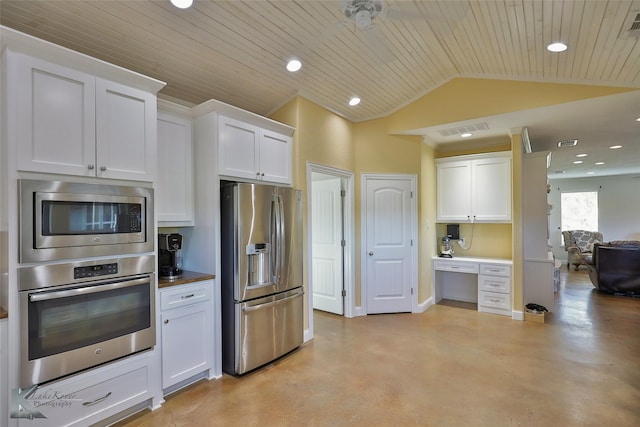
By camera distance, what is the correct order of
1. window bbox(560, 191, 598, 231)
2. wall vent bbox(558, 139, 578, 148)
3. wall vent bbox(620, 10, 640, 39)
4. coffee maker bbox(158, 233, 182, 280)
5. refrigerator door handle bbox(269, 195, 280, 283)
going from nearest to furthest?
wall vent bbox(620, 10, 640, 39) < coffee maker bbox(158, 233, 182, 280) < refrigerator door handle bbox(269, 195, 280, 283) < wall vent bbox(558, 139, 578, 148) < window bbox(560, 191, 598, 231)

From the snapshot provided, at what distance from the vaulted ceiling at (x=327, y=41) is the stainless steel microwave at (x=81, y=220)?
1225 millimetres

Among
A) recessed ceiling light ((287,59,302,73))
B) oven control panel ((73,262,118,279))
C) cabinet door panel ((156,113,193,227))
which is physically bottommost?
oven control panel ((73,262,118,279))

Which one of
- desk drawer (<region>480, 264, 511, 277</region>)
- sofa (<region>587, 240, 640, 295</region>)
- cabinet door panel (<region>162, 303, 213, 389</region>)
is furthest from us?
sofa (<region>587, 240, 640, 295</region>)

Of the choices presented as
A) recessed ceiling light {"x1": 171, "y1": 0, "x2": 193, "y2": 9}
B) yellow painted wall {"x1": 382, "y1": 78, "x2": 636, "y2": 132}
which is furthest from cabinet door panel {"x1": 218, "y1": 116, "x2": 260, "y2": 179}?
yellow painted wall {"x1": 382, "y1": 78, "x2": 636, "y2": 132}

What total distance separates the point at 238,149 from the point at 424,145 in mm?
3014

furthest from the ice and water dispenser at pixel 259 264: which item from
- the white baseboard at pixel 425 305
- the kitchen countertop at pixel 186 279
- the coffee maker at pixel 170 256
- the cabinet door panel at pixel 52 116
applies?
the white baseboard at pixel 425 305

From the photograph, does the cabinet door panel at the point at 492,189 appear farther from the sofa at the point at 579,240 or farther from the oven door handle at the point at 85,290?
the sofa at the point at 579,240

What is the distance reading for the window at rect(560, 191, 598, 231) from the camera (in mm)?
9195

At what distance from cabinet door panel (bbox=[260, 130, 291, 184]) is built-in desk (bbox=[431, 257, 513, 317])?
297cm

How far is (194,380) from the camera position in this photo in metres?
2.77

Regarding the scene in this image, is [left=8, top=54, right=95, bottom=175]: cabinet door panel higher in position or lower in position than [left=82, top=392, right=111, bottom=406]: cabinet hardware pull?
higher

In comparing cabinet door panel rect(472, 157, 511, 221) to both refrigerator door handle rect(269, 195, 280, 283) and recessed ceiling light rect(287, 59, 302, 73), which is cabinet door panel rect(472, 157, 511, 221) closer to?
recessed ceiling light rect(287, 59, 302, 73)

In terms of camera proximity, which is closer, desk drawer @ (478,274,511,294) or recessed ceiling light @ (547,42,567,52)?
recessed ceiling light @ (547,42,567,52)

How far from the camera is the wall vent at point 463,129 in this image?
4.21 m
